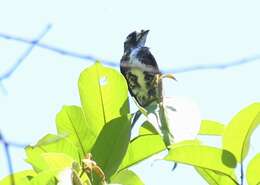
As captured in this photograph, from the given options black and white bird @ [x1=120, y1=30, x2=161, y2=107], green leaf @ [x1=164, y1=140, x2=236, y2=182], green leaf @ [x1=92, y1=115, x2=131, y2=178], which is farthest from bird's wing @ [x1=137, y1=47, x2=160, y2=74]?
green leaf @ [x1=164, y1=140, x2=236, y2=182]

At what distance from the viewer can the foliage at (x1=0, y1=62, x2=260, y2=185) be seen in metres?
1.56

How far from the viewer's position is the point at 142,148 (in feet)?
5.60

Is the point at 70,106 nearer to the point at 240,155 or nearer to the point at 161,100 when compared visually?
the point at 161,100

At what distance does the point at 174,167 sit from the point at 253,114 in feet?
0.69

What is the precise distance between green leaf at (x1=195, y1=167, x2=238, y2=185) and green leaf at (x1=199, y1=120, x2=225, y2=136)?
9 centimetres

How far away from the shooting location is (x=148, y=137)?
1.72m

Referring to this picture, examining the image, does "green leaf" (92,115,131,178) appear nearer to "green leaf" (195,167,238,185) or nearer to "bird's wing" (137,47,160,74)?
"green leaf" (195,167,238,185)

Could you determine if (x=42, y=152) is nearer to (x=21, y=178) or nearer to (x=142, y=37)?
(x=21, y=178)

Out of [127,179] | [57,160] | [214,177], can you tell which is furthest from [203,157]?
[57,160]

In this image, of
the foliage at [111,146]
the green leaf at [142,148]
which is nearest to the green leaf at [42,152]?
the foliage at [111,146]

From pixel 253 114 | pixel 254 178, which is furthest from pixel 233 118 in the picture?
pixel 254 178

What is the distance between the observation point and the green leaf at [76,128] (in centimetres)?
174

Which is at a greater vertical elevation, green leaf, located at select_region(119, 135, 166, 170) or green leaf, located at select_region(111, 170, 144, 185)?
green leaf, located at select_region(119, 135, 166, 170)

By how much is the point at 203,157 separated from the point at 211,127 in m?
0.14
